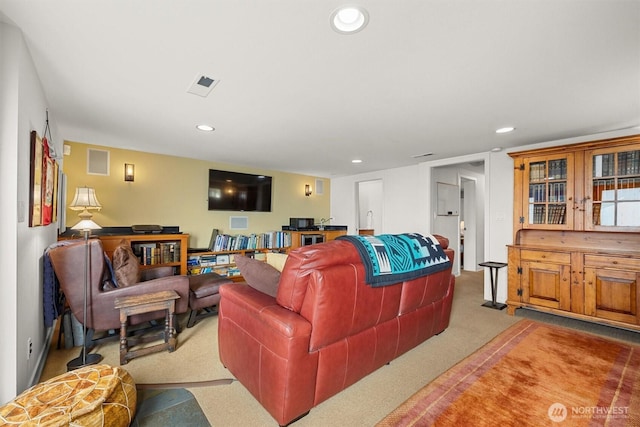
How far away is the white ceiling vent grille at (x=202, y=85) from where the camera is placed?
190cm

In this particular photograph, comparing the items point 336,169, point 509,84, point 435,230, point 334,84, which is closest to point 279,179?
point 336,169

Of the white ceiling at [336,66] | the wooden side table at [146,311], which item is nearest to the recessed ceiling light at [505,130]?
the white ceiling at [336,66]

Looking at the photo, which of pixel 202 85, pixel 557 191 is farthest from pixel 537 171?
pixel 202 85

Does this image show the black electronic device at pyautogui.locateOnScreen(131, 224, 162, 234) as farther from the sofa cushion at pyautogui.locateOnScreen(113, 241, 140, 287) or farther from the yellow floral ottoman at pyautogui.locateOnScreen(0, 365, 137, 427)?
the yellow floral ottoman at pyautogui.locateOnScreen(0, 365, 137, 427)

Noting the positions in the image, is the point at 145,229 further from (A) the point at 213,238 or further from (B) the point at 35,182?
(B) the point at 35,182

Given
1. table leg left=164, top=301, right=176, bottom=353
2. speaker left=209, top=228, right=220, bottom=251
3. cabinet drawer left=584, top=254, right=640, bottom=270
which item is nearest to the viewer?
table leg left=164, top=301, right=176, bottom=353

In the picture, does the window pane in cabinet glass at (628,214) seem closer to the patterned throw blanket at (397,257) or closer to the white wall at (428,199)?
the white wall at (428,199)

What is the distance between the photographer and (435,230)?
4.88 meters

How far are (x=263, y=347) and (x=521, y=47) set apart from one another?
2.21m

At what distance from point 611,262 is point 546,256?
0.50m

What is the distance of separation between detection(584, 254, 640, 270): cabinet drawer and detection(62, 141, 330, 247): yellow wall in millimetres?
4607

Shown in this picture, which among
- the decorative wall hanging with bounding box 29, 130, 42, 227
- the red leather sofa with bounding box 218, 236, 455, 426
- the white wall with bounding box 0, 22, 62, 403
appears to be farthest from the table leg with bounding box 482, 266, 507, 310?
the decorative wall hanging with bounding box 29, 130, 42, 227

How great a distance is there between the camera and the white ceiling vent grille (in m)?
1.90

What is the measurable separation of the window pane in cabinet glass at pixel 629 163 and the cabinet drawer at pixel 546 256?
993mm
